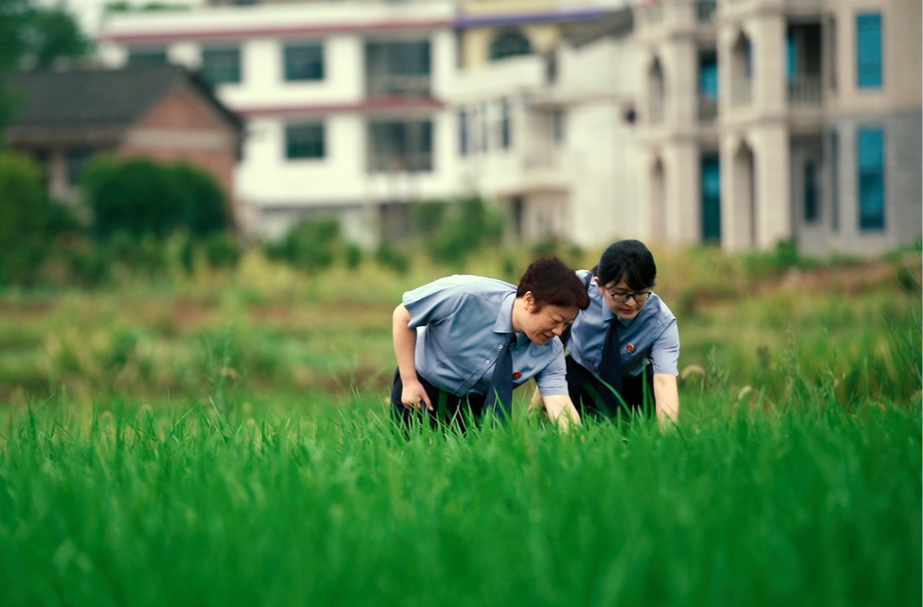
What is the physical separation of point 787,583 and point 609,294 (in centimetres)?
282

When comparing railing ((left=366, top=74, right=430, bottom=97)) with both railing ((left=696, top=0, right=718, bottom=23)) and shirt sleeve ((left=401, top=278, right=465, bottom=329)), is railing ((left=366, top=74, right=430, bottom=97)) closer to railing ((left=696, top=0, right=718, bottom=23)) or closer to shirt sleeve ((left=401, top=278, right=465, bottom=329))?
railing ((left=696, top=0, right=718, bottom=23))

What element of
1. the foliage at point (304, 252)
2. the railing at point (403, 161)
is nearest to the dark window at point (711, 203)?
the foliage at point (304, 252)

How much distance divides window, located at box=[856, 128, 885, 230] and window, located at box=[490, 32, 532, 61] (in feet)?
83.8

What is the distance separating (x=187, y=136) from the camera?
43375mm

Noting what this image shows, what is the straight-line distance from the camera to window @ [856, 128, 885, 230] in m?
26.3

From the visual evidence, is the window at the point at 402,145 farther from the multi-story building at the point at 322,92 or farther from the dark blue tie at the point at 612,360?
the dark blue tie at the point at 612,360

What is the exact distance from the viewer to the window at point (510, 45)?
50.4 metres

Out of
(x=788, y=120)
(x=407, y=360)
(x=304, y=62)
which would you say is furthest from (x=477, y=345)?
(x=304, y=62)

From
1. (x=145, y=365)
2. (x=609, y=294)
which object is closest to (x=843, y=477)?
(x=609, y=294)

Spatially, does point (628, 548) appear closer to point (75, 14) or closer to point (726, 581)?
point (726, 581)

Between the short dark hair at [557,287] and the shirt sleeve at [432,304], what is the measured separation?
19.8 inches

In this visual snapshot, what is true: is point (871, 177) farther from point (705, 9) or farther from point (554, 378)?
point (554, 378)

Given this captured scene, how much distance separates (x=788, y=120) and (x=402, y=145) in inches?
1028

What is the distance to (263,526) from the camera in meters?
3.57
